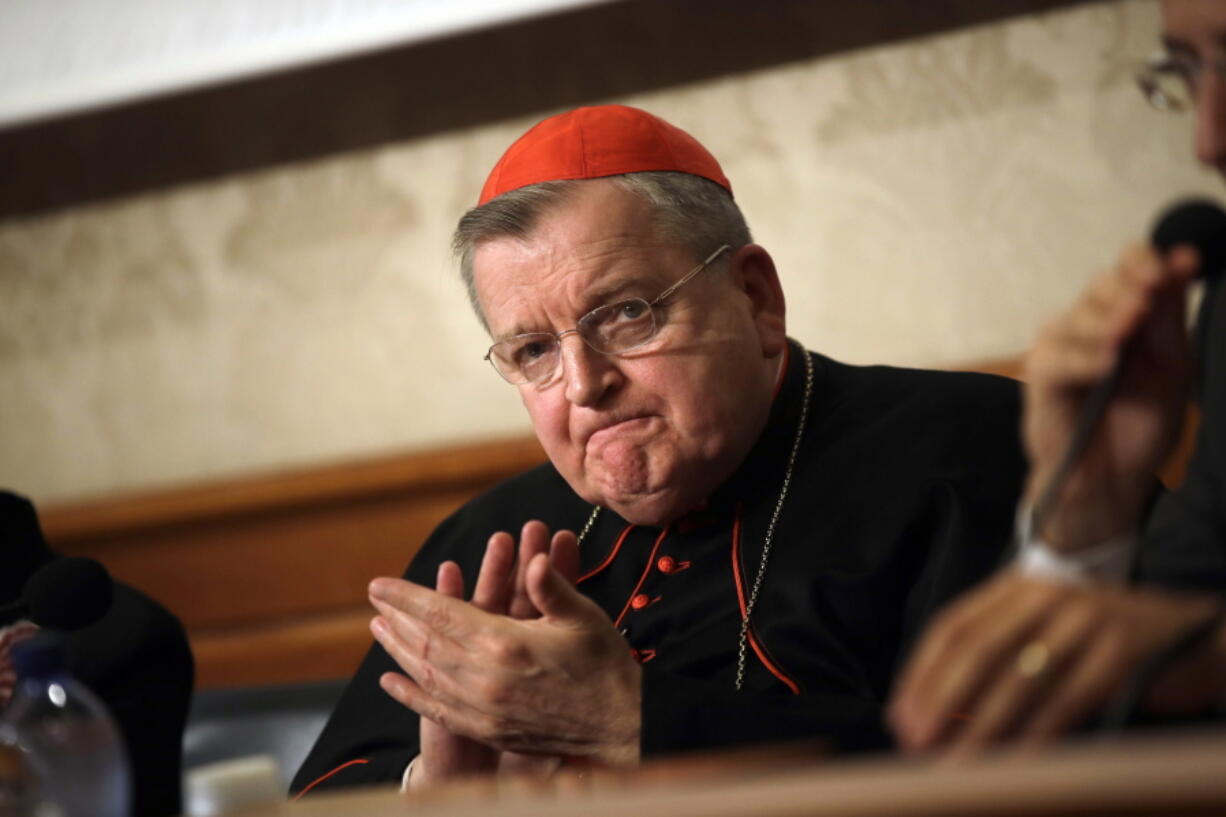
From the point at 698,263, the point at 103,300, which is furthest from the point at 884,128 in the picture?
the point at 103,300

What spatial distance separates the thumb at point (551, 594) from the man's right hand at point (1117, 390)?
2.17ft

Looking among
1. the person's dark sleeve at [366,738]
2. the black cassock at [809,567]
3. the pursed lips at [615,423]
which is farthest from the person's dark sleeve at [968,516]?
the person's dark sleeve at [366,738]

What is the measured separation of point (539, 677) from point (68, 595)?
605 millimetres

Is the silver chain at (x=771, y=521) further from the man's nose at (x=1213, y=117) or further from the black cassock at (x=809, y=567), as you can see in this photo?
the man's nose at (x=1213, y=117)

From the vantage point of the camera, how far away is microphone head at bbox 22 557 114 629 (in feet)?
5.45

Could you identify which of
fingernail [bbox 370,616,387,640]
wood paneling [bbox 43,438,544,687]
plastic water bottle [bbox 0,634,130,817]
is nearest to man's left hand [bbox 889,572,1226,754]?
plastic water bottle [bbox 0,634,130,817]

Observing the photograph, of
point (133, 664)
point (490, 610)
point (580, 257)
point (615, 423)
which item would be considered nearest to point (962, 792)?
point (490, 610)

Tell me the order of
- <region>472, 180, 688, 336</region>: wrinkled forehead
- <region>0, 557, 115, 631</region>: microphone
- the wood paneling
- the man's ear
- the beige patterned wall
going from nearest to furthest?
<region>0, 557, 115, 631</region>: microphone < <region>472, 180, 688, 336</region>: wrinkled forehead < the man's ear < the beige patterned wall < the wood paneling

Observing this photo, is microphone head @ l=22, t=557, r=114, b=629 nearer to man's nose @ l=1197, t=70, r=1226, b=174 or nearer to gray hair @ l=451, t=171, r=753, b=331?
gray hair @ l=451, t=171, r=753, b=331

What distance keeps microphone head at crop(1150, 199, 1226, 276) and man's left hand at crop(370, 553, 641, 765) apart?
2.76ft

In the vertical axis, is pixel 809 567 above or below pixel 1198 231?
below

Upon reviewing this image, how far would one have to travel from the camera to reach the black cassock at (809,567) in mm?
1775

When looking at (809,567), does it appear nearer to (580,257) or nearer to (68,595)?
(580,257)

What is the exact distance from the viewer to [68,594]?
1.66m
